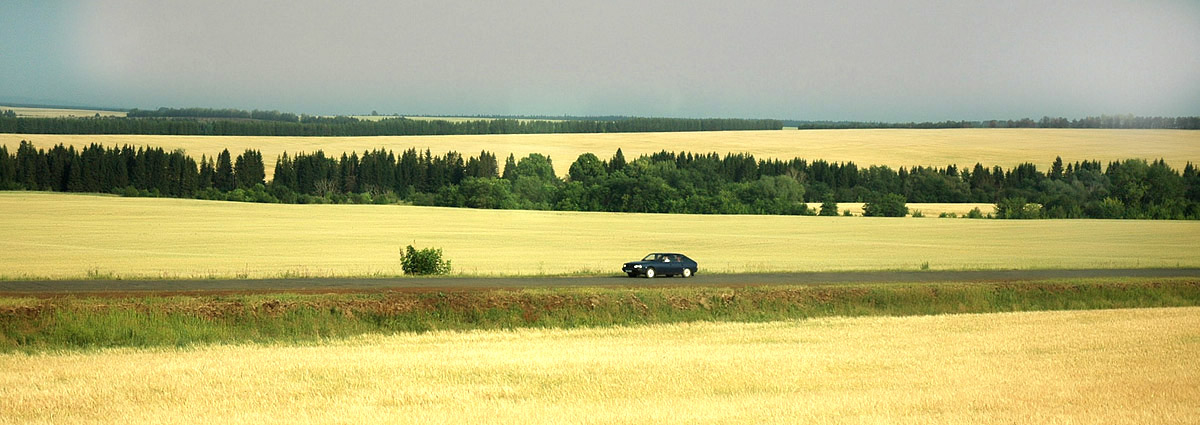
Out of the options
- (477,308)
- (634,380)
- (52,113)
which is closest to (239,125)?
(52,113)

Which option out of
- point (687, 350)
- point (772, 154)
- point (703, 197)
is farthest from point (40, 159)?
point (687, 350)

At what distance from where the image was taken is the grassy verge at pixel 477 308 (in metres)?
22.6

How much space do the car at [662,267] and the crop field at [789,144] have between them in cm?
9521

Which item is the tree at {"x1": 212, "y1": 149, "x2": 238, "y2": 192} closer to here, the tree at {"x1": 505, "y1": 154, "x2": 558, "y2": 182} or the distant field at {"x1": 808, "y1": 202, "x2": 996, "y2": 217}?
the tree at {"x1": 505, "y1": 154, "x2": 558, "y2": 182}

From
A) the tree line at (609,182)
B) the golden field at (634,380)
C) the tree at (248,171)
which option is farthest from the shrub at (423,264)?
the tree at (248,171)

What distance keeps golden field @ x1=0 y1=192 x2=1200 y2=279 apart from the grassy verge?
37.7ft

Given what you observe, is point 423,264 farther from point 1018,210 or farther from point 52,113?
point 52,113

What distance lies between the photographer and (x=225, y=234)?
219 feet

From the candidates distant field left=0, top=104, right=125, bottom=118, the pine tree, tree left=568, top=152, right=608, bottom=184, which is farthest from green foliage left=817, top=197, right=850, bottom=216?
distant field left=0, top=104, right=125, bottom=118

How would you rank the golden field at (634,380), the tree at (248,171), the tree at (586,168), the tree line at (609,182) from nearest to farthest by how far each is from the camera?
1. the golden field at (634,380)
2. the tree line at (609,182)
3. the tree at (248,171)
4. the tree at (586,168)

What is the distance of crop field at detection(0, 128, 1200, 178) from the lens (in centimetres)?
14012

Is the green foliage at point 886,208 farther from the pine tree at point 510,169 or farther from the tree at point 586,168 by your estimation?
the pine tree at point 510,169

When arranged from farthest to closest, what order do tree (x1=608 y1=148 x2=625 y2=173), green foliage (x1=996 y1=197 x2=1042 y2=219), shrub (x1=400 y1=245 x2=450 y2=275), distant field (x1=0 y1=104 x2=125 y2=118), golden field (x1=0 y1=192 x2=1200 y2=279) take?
distant field (x1=0 y1=104 x2=125 y2=118) → tree (x1=608 y1=148 x2=625 y2=173) → green foliage (x1=996 y1=197 x2=1042 y2=219) → golden field (x1=0 y1=192 x2=1200 y2=279) → shrub (x1=400 y1=245 x2=450 y2=275)

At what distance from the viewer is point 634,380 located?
17672mm
